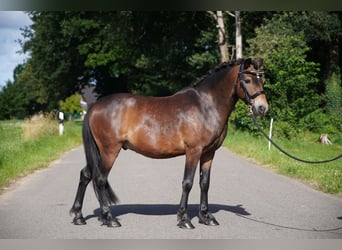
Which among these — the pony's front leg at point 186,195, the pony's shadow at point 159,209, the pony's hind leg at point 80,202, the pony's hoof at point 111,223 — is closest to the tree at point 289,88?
the pony's shadow at point 159,209

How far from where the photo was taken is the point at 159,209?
8.11 meters

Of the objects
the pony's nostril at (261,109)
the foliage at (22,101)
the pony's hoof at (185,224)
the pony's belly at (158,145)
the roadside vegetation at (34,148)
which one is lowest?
the foliage at (22,101)

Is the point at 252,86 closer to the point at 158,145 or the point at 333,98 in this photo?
the point at 158,145

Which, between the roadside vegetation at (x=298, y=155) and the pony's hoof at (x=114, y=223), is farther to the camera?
the roadside vegetation at (x=298, y=155)

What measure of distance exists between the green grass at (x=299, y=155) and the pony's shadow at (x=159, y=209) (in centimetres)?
242

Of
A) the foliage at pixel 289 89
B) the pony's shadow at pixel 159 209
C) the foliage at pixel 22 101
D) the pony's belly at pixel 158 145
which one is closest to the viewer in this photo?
the pony's belly at pixel 158 145

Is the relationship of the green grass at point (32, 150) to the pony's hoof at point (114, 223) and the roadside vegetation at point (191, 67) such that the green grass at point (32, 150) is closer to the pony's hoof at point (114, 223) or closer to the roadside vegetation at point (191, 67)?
the roadside vegetation at point (191, 67)

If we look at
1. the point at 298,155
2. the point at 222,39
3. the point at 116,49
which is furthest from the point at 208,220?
the point at 116,49

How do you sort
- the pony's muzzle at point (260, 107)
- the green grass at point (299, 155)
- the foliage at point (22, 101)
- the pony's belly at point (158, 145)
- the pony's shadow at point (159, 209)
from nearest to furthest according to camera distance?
the pony's muzzle at point (260, 107) → the pony's belly at point (158, 145) → the pony's shadow at point (159, 209) → the green grass at point (299, 155) → the foliage at point (22, 101)

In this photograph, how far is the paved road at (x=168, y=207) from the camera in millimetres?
6543

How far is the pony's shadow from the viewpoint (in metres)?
7.80

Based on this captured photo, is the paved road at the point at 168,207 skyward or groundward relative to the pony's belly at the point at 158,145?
groundward

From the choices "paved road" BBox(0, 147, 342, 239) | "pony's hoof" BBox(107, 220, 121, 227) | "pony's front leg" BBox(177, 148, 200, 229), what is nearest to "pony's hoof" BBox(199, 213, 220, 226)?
"paved road" BBox(0, 147, 342, 239)

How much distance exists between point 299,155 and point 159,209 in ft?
27.3
